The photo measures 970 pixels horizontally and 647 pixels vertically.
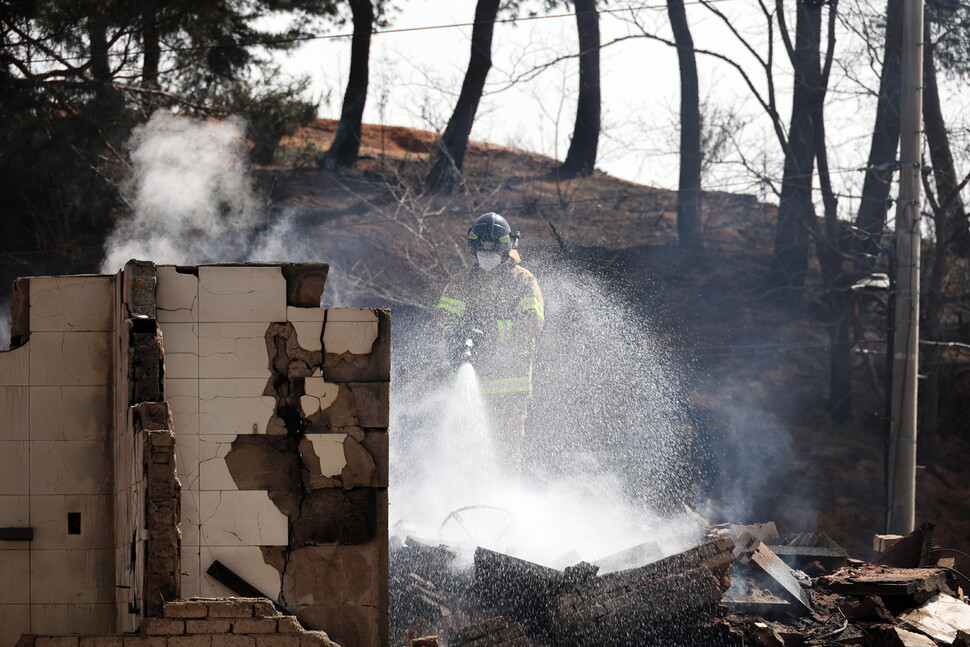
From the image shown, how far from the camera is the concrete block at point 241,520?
568 centimetres

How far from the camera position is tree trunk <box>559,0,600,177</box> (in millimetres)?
19953

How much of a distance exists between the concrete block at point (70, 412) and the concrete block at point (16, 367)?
9cm

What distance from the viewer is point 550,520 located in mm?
9070

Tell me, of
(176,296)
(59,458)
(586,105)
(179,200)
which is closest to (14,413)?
(59,458)

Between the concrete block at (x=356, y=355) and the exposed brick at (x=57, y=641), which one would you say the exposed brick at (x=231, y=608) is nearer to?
the exposed brick at (x=57, y=641)

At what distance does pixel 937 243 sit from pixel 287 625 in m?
13.0

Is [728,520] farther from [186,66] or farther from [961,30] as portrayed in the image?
[186,66]

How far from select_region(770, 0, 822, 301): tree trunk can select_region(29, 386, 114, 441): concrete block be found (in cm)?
1332

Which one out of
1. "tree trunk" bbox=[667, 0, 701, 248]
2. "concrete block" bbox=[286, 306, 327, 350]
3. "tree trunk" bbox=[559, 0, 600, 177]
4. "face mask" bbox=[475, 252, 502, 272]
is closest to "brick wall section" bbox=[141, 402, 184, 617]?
"concrete block" bbox=[286, 306, 327, 350]

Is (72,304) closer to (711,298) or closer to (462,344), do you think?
(462,344)

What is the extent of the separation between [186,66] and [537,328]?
10.2 m

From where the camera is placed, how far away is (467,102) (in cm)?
2002

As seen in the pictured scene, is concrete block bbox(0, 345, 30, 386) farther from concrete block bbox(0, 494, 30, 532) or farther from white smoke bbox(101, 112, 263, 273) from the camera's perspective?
white smoke bbox(101, 112, 263, 273)

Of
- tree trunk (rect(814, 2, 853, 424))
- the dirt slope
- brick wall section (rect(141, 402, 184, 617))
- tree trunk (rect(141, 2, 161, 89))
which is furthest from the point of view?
tree trunk (rect(814, 2, 853, 424))
